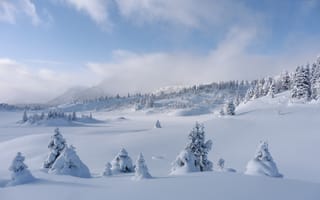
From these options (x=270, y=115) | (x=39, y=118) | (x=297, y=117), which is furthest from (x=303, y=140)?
(x=39, y=118)

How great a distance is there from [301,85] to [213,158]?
39795 mm

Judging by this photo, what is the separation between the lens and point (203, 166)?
32656 millimetres

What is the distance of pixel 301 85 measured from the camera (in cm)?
7531

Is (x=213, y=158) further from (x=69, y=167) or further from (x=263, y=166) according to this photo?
(x=69, y=167)

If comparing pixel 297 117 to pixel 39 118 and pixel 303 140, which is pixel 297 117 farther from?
pixel 39 118

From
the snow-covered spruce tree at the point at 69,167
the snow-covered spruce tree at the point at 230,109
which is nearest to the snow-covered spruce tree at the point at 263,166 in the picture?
the snow-covered spruce tree at the point at 69,167

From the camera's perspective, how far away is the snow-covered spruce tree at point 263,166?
2272 centimetres

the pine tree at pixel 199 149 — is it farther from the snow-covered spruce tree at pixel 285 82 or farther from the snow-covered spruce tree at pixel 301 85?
the snow-covered spruce tree at pixel 285 82

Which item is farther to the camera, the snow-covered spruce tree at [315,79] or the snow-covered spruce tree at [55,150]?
the snow-covered spruce tree at [315,79]

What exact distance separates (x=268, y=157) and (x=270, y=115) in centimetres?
5140

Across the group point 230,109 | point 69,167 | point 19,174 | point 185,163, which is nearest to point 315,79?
point 230,109

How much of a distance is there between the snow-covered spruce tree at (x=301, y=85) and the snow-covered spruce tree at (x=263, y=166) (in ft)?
189

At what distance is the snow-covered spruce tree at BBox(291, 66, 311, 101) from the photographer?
2908 inches

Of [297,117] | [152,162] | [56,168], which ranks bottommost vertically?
[152,162]
